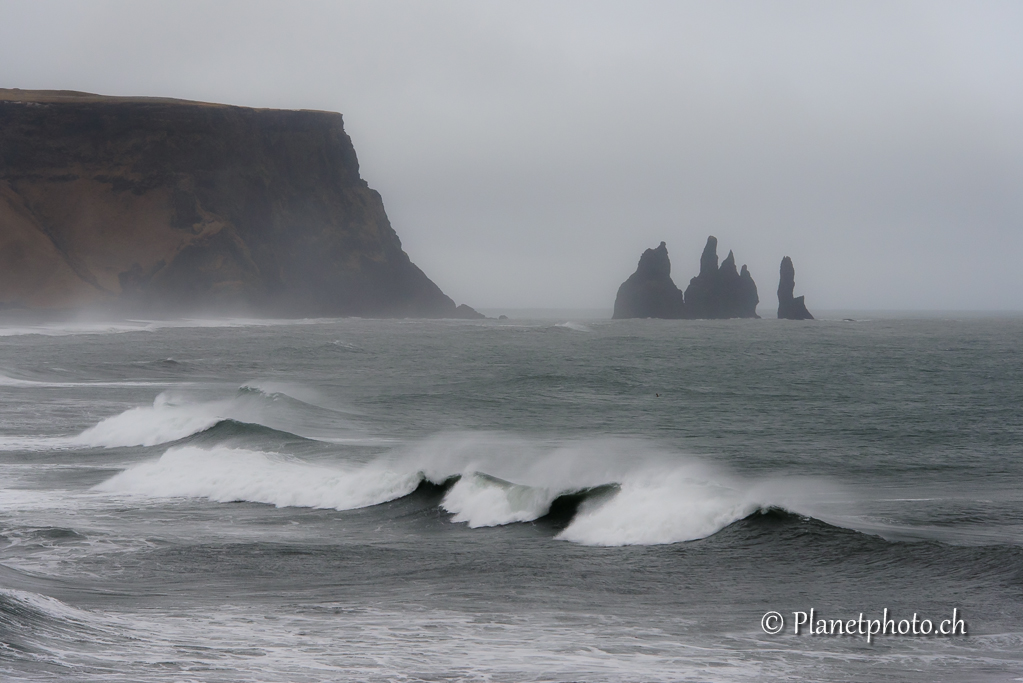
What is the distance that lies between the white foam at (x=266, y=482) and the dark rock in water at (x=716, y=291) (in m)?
137

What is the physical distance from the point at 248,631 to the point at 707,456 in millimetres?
13861

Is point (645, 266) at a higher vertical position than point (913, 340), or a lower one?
higher

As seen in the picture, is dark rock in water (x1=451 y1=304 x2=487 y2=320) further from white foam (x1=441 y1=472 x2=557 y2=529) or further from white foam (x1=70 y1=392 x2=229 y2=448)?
white foam (x1=441 y1=472 x2=557 y2=529)

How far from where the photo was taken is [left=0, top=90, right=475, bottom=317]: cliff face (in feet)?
383

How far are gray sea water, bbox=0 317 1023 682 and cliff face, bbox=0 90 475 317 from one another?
92910 millimetres

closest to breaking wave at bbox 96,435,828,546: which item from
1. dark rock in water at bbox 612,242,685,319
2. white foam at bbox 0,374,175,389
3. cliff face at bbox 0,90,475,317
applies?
white foam at bbox 0,374,175,389

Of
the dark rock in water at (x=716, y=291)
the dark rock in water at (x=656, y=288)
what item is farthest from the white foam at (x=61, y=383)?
the dark rock in water at (x=716, y=291)

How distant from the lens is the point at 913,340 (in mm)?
78812

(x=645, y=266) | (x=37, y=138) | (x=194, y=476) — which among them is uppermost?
(x=37, y=138)

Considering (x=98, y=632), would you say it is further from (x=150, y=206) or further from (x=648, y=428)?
(x=150, y=206)

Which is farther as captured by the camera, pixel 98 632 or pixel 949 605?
pixel 949 605

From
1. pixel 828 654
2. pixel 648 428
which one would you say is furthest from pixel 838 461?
pixel 828 654

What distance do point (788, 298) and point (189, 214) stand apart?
94.7m

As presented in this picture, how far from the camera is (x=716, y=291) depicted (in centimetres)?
15012
